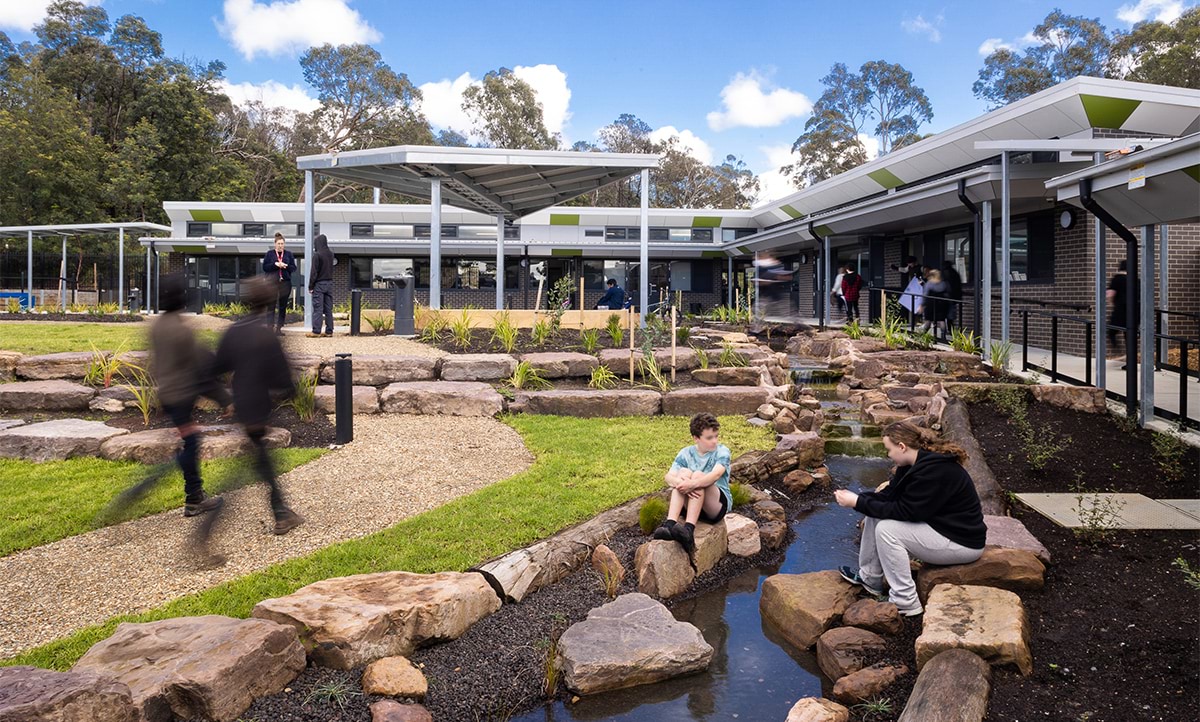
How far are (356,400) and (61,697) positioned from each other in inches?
239

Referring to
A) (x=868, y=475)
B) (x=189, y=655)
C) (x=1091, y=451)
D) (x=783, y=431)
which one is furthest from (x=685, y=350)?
(x=189, y=655)

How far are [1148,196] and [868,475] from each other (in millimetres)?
3323

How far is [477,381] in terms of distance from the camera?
9.62 m

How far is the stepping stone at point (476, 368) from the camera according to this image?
9.71 metres

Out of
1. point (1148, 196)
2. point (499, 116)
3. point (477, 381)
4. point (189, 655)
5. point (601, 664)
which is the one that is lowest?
point (601, 664)

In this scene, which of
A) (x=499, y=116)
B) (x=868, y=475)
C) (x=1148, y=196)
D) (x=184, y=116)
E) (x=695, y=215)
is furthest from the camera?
(x=499, y=116)

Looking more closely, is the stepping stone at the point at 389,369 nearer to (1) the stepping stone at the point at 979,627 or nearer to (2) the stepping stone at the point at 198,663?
(2) the stepping stone at the point at 198,663

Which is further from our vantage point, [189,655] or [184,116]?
[184,116]

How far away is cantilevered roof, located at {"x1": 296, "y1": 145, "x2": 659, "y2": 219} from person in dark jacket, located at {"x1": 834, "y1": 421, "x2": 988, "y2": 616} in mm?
8655

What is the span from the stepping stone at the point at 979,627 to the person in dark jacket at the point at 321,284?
32.3 ft

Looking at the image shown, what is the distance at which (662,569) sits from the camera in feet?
16.2

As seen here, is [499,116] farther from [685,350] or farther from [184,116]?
[685,350]

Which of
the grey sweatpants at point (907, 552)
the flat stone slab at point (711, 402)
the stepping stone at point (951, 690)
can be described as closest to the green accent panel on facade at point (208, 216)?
the flat stone slab at point (711, 402)

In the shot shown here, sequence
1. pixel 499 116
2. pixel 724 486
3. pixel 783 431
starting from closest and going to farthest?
pixel 724 486 < pixel 783 431 < pixel 499 116
